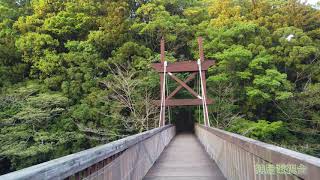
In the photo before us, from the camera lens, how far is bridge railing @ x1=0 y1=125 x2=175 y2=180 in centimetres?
143

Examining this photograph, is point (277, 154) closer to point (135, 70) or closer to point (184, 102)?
point (184, 102)

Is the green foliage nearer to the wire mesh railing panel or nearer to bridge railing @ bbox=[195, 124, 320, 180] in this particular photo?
the wire mesh railing panel

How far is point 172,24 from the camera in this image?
78.7ft

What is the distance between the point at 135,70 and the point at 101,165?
19.1 metres

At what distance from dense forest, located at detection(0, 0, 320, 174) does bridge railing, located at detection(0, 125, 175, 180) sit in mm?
13122

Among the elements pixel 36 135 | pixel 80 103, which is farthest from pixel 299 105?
pixel 36 135

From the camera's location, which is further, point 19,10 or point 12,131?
point 19,10

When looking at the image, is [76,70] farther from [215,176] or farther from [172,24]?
[215,176]

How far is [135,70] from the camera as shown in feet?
70.8

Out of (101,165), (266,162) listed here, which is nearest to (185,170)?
(101,165)

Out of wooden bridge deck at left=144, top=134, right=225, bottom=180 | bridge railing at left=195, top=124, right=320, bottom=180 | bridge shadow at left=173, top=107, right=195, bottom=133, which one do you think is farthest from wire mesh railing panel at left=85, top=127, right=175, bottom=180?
bridge shadow at left=173, top=107, right=195, bottom=133

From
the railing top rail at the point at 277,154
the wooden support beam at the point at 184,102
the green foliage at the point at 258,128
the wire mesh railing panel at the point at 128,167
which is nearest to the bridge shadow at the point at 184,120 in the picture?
the green foliage at the point at 258,128

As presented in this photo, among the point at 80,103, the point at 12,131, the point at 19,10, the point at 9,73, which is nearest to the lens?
the point at 12,131

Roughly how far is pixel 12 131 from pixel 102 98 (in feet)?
17.5
